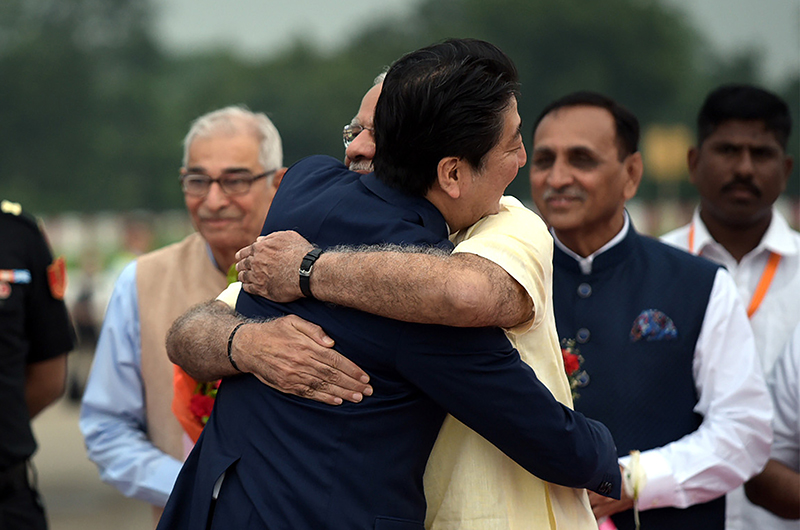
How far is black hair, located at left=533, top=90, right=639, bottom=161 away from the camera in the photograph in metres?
3.78

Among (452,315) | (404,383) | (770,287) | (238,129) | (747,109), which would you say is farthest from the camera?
(747,109)

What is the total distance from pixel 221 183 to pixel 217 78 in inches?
2105

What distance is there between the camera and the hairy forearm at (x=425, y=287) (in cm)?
198

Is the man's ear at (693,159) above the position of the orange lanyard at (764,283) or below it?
above

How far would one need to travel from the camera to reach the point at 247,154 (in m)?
3.86

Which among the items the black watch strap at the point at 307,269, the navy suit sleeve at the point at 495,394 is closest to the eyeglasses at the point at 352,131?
the black watch strap at the point at 307,269

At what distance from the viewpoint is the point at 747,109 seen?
461 cm

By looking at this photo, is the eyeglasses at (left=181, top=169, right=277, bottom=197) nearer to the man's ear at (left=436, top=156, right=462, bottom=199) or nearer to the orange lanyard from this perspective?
the man's ear at (left=436, top=156, right=462, bottom=199)

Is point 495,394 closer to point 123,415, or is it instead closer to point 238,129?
point 123,415

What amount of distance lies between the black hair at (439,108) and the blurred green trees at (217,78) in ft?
137

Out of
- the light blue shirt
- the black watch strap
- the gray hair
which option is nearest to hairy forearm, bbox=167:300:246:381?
the black watch strap

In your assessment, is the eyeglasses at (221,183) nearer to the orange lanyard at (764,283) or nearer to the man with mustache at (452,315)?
the man with mustache at (452,315)

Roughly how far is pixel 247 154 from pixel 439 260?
200 centimetres

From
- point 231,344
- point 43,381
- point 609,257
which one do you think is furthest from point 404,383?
point 43,381
